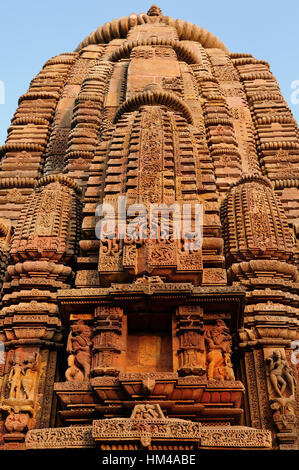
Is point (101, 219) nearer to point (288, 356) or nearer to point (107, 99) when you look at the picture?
point (288, 356)

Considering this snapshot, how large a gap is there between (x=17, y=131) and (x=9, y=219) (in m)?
4.90

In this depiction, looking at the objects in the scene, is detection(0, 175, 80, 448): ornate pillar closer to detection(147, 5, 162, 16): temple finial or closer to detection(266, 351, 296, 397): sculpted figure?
detection(266, 351, 296, 397): sculpted figure

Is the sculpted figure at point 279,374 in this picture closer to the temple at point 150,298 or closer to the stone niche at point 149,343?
the temple at point 150,298

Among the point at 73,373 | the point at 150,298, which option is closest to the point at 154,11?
the point at 150,298

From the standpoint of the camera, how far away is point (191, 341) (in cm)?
745

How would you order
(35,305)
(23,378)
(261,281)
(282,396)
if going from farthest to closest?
(261,281)
(35,305)
(23,378)
(282,396)

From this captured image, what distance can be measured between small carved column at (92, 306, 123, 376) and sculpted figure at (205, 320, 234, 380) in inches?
52.4

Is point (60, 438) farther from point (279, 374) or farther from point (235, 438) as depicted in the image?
point (279, 374)

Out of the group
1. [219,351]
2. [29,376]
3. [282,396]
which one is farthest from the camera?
[29,376]

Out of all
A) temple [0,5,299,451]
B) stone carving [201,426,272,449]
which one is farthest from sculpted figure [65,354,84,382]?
stone carving [201,426,272,449]

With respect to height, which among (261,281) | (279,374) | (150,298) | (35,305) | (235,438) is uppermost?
(261,281)

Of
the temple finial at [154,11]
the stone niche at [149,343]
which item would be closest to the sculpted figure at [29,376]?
the stone niche at [149,343]

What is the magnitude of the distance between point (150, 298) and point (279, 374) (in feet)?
8.58
